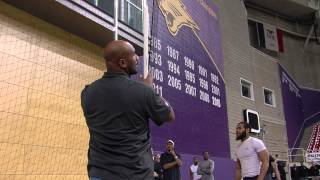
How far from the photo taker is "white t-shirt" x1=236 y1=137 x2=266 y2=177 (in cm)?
563

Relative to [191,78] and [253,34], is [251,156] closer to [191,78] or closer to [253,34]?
[191,78]

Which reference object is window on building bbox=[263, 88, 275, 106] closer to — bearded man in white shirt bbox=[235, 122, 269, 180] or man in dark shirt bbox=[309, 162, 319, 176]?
man in dark shirt bbox=[309, 162, 319, 176]

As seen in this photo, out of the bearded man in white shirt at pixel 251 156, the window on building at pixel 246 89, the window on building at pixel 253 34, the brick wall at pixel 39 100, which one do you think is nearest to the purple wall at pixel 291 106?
the window on building at pixel 253 34

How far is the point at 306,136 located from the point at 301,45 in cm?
811

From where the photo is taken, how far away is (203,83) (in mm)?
17531

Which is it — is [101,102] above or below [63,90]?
below

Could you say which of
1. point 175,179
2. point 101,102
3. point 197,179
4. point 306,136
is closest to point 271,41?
point 306,136

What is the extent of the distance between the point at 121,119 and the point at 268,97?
24.2m

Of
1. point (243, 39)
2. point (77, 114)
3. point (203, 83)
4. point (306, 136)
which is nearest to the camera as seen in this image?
point (77, 114)

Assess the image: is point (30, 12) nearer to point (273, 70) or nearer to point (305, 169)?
point (305, 169)

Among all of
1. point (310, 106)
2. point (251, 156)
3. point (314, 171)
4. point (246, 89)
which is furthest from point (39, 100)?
point (310, 106)

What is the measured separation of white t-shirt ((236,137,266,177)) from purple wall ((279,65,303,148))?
2188 centimetres

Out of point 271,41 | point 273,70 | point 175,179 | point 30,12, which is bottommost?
point 175,179

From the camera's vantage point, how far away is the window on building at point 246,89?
23.0 m
